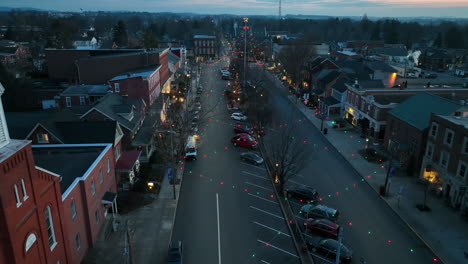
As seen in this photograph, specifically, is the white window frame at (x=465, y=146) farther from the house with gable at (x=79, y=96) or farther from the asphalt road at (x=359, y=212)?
the house with gable at (x=79, y=96)

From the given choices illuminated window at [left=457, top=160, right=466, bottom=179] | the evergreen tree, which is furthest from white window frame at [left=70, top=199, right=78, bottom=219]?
the evergreen tree

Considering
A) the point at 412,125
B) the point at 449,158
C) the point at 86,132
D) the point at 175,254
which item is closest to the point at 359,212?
the point at 449,158

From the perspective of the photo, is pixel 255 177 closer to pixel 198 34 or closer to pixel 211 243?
pixel 211 243

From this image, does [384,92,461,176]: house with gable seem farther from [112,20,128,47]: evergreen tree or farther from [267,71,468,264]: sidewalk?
[112,20,128,47]: evergreen tree

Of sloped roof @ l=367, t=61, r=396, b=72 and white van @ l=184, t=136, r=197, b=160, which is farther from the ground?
sloped roof @ l=367, t=61, r=396, b=72

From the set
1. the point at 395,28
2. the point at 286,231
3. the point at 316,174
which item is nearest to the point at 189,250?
the point at 286,231

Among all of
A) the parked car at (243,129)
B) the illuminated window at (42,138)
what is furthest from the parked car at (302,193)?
the illuminated window at (42,138)
